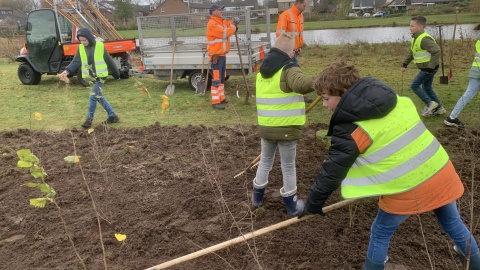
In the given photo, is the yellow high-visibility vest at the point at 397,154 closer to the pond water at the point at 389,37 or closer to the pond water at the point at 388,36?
the pond water at the point at 389,37

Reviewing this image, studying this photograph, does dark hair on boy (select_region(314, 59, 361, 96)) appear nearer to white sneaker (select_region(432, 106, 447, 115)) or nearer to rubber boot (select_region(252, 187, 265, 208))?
rubber boot (select_region(252, 187, 265, 208))

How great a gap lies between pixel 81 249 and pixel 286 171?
1803 millimetres

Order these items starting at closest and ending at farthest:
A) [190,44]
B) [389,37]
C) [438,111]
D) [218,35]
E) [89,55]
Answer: [438,111] → [89,55] → [218,35] → [190,44] → [389,37]

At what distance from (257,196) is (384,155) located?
1696mm

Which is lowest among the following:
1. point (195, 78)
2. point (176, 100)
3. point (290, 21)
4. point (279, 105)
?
point (176, 100)

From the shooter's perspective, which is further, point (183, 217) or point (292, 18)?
point (292, 18)

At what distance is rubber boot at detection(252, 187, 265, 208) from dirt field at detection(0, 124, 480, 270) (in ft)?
0.37

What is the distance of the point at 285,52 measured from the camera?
3088 millimetres

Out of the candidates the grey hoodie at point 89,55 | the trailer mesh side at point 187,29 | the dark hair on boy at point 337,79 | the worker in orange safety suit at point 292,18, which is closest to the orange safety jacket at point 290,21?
the worker in orange safety suit at point 292,18

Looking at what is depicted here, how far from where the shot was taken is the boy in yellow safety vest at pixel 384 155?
2.03 meters

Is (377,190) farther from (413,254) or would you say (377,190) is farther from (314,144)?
(314,144)

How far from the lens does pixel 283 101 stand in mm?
3131

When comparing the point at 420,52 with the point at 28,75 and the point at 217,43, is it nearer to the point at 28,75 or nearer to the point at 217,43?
the point at 217,43

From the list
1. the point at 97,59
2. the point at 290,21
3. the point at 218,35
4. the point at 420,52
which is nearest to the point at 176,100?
the point at 218,35
